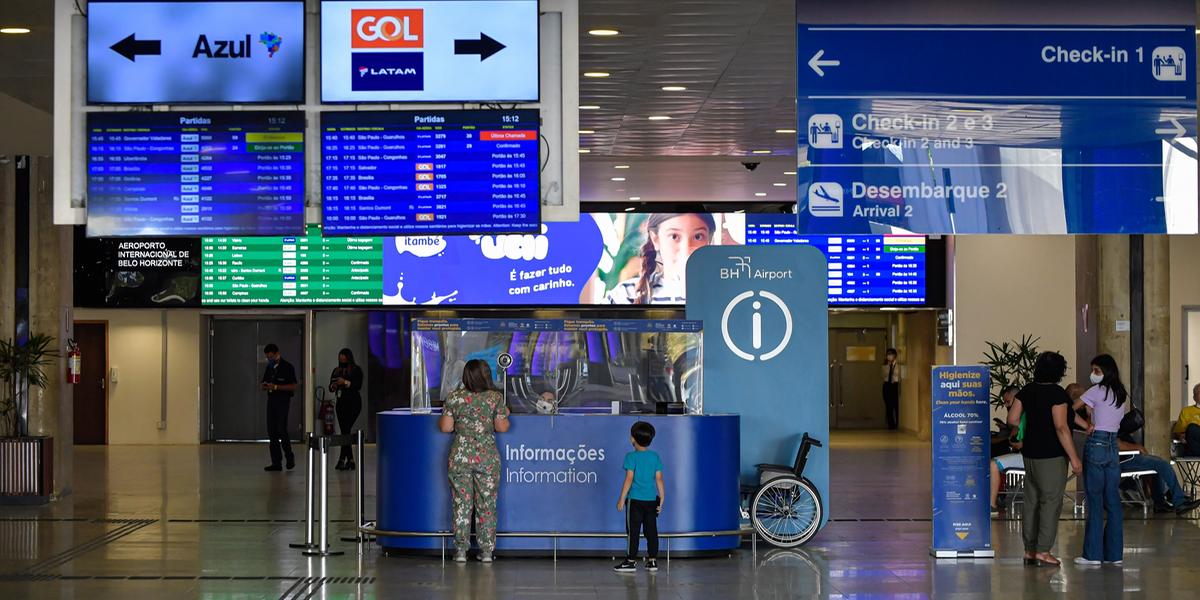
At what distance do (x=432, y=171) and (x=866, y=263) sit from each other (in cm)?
1232

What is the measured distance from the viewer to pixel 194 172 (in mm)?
7035

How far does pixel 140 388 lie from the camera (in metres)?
20.9

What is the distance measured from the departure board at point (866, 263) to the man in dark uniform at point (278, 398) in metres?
6.22

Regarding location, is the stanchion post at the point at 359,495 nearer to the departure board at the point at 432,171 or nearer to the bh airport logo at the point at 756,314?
the bh airport logo at the point at 756,314

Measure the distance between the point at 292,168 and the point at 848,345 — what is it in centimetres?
1796

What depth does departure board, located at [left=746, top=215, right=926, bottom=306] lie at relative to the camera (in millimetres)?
18484

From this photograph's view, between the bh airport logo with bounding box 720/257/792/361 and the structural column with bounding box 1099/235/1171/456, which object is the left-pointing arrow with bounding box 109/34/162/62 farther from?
the structural column with bounding box 1099/235/1171/456

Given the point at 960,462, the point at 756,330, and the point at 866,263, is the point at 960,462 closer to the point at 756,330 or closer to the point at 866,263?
the point at 756,330

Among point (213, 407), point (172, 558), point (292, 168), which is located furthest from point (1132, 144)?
point (213, 407)

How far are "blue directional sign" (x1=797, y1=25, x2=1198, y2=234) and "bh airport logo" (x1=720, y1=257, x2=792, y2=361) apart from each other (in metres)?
3.47

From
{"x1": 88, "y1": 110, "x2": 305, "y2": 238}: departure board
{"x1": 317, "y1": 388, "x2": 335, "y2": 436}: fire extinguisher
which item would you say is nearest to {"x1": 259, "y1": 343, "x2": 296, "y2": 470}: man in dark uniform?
{"x1": 317, "y1": 388, "x2": 335, "y2": 436}: fire extinguisher

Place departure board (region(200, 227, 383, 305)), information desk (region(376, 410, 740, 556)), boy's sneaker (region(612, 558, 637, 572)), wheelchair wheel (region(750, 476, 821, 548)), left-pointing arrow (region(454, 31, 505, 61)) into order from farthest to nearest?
departure board (region(200, 227, 383, 305))
wheelchair wheel (region(750, 476, 821, 548))
information desk (region(376, 410, 740, 556))
boy's sneaker (region(612, 558, 637, 572))
left-pointing arrow (region(454, 31, 505, 61))

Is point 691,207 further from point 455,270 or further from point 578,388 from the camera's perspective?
point 578,388

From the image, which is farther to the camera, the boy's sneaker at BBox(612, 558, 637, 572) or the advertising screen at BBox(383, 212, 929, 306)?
the advertising screen at BBox(383, 212, 929, 306)
